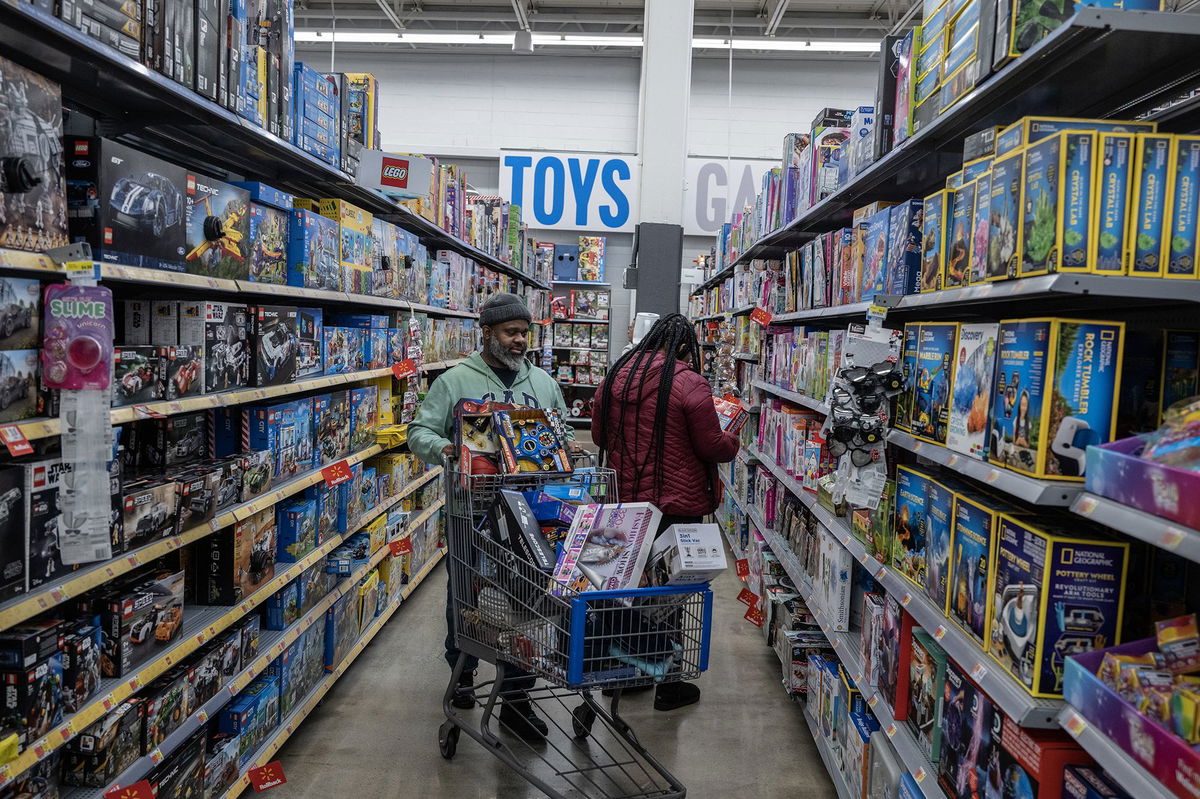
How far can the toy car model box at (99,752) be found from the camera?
2.12 meters

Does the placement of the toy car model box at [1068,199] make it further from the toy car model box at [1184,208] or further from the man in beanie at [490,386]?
the man in beanie at [490,386]

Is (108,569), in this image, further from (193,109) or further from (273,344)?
(193,109)

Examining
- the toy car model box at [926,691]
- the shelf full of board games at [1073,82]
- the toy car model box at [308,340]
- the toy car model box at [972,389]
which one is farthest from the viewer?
the toy car model box at [308,340]

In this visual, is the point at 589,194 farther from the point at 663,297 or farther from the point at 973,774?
the point at 973,774

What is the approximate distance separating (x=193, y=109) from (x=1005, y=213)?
2247mm

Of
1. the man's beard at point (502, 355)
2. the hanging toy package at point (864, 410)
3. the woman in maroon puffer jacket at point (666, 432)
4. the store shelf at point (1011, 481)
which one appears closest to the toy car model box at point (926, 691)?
the hanging toy package at point (864, 410)

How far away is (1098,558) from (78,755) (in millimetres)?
2491

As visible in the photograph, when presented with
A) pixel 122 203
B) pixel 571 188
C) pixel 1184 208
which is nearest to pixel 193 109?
pixel 122 203

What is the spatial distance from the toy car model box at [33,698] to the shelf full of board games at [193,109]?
141cm

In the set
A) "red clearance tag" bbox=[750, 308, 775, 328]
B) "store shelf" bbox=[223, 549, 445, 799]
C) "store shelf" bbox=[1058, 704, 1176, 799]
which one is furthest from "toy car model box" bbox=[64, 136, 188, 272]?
"red clearance tag" bbox=[750, 308, 775, 328]

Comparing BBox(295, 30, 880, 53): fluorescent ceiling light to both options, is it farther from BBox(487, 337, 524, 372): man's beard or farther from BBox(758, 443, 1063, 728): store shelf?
BBox(758, 443, 1063, 728): store shelf

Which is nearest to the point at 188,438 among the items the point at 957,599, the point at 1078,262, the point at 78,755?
the point at 78,755

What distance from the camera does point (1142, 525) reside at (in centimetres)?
135

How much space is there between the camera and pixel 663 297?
9.00 metres
